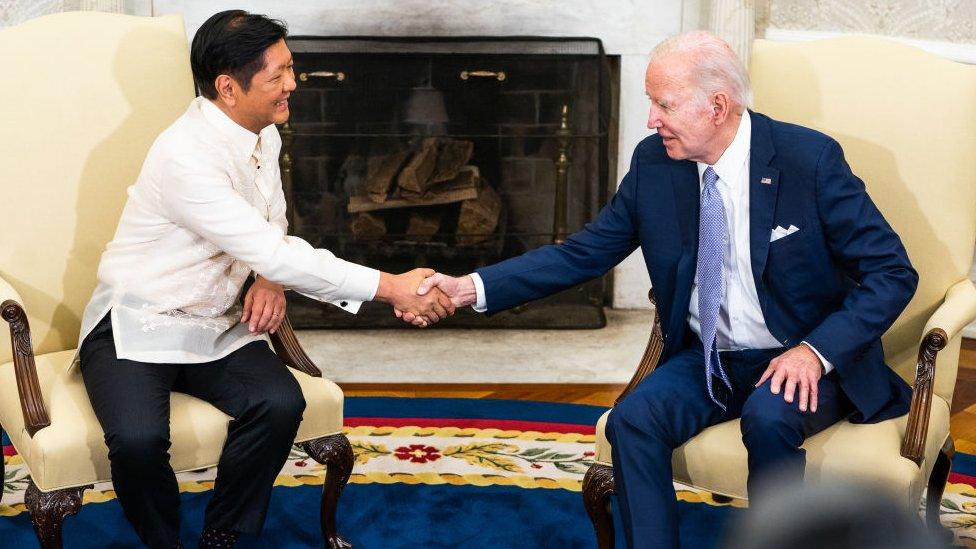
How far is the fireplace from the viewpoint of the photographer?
13.5 feet

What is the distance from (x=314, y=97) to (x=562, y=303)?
128cm

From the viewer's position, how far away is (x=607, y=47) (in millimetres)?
4262

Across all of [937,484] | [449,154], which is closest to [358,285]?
[937,484]

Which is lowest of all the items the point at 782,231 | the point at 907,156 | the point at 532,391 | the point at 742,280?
the point at 532,391

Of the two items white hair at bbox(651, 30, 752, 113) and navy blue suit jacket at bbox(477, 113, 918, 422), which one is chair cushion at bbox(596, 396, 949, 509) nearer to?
navy blue suit jacket at bbox(477, 113, 918, 422)

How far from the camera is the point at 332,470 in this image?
2383 mm

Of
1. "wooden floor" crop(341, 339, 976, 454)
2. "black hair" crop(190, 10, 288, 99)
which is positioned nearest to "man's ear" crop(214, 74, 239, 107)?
"black hair" crop(190, 10, 288, 99)

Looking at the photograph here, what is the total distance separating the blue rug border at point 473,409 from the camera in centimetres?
333

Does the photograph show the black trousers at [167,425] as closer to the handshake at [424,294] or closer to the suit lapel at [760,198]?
the handshake at [424,294]

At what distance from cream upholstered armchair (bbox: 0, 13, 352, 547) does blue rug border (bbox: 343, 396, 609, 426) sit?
92 cm

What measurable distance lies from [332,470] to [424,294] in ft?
1.43

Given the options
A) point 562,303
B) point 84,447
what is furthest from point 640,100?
point 84,447

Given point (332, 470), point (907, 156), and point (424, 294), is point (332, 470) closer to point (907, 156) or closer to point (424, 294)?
point (424, 294)

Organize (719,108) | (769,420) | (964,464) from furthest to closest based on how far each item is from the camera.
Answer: (964,464) < (719,108) < (769,420)
